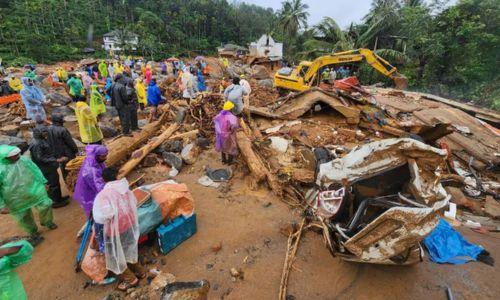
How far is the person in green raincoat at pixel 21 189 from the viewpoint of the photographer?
3223mm

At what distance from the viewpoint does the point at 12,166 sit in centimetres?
328

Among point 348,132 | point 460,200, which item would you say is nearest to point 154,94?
point 348,132

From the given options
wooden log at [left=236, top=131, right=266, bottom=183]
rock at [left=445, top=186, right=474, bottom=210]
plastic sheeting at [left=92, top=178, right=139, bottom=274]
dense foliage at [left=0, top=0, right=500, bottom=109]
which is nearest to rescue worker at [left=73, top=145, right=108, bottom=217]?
plastic sheeting at [left=92, top=178, right=139, bottom=274]

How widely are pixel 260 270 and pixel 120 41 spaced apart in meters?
41.1

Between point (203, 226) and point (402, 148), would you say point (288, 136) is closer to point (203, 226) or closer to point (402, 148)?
point (203, 226)

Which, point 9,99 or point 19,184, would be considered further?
point 9,99

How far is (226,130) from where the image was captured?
18.7 ft

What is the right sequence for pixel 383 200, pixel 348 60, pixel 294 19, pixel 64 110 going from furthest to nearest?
pixel 294 19 < pixel 348 60 < pixel 64 110 < pixel 383 200

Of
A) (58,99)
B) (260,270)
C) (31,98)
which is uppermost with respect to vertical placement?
(31,98)

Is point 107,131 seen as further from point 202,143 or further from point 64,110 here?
point 64,110

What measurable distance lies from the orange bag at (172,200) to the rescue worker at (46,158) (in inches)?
82.5

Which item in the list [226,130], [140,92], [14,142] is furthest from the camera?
[140,92]

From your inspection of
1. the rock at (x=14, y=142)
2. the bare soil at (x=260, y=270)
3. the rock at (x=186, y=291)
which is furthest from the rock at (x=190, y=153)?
the rock at (x=14, y=142)

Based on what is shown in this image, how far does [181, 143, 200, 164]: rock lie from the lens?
611cm
